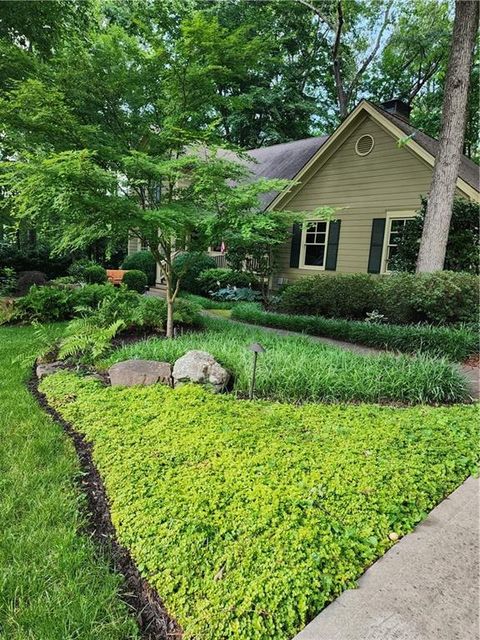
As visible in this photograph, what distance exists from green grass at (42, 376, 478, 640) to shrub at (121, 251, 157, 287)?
12.6 meters

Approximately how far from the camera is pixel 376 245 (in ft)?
32.8

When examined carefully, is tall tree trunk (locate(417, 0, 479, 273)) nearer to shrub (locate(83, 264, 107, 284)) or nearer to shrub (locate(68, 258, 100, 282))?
shrub (locate(83, 264, 107, 284))

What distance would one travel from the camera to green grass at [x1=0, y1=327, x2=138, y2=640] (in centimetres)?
152

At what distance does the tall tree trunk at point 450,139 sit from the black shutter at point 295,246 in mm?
4784

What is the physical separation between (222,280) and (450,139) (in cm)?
701

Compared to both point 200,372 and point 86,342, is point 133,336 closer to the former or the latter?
point 86,342

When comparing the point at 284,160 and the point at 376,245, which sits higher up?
the point at 284,160

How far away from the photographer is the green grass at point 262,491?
1.58 metres

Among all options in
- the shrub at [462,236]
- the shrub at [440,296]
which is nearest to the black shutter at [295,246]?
the shrub at [462,236]

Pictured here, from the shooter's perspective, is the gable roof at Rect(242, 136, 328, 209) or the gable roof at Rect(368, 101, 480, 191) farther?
the gable roof at Rect(242, 136, 328, 209)

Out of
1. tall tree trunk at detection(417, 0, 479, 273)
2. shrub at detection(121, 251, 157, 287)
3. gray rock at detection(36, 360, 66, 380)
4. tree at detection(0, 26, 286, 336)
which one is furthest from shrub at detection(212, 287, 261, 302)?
gray rock at detection(36, 360, 66, 380)

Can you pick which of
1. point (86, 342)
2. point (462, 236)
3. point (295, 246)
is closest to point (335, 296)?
point (462, 236)

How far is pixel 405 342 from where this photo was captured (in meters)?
5.91

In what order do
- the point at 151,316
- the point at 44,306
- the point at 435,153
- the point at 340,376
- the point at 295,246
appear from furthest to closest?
the point at 295,246 → the point at 435,153 → the point at 44,306 → the point at 151,316 → the point at 340,376
